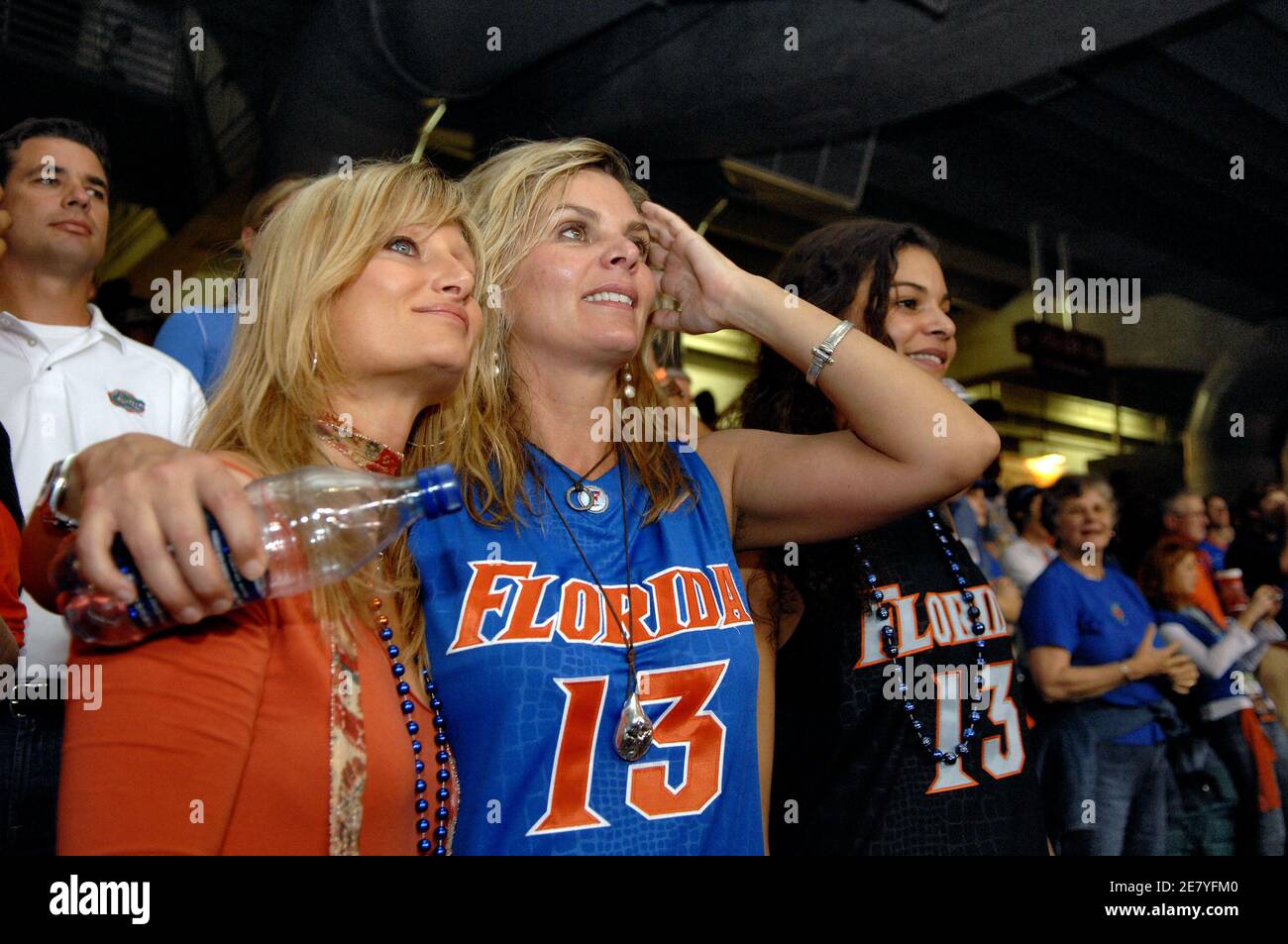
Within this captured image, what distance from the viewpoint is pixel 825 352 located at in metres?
1.50

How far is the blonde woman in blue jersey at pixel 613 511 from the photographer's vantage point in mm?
1267

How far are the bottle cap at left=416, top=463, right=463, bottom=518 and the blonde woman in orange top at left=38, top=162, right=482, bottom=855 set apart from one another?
192 mm

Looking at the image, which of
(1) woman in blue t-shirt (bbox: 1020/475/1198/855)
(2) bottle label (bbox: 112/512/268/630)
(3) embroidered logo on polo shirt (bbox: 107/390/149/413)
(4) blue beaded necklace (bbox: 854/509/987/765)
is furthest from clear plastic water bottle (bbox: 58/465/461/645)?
(1) woman in blue t-shirt (bbox: 1020/475/1198/855)

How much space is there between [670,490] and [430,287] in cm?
46

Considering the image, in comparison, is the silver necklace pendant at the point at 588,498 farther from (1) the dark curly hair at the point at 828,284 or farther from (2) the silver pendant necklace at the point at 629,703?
(1) the dark curly hair at the point at 828,284

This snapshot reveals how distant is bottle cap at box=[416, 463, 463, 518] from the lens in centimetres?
95

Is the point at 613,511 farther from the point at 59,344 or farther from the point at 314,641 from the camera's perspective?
the point at 59,344

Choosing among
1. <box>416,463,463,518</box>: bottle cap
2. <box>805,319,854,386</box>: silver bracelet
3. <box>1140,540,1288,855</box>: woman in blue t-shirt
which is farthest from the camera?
<box>1140,540,1288,855</box>: woman in blue t-shirt

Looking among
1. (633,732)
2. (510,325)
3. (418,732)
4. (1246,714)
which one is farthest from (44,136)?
(1246,714)

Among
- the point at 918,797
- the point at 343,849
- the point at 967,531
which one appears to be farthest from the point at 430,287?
the point at 967,531

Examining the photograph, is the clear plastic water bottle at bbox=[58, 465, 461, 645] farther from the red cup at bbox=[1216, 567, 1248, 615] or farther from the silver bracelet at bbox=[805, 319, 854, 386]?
the red cup at bbox=[1216, 567, 1248, 615]

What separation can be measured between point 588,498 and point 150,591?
73 centimetres

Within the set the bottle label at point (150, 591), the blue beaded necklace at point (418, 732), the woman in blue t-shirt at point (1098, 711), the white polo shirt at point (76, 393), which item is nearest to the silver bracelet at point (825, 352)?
the blue beaded necklace at point (418, 732)

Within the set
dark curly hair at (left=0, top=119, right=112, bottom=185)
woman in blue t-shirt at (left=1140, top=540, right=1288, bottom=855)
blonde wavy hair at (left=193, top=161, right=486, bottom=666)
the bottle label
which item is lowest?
woman in blue t-shirt at (left=1140, top=540, right=1288, bottom=855)
